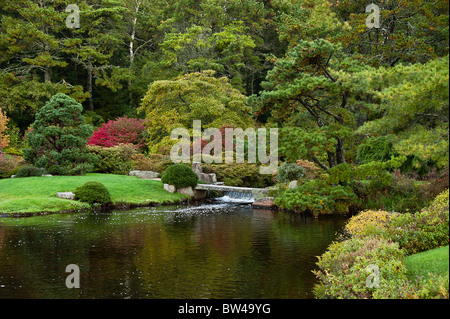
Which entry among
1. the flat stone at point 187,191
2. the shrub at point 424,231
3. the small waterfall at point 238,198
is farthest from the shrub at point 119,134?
the shrub at point 424,231

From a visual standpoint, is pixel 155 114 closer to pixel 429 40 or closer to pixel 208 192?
pixel 208 192

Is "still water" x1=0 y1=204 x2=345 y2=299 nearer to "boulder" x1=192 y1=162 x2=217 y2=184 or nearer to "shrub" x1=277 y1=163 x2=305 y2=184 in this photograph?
"shrub" x1=277 y1=163 x2=305 y2=184

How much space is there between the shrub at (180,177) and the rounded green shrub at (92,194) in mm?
3657

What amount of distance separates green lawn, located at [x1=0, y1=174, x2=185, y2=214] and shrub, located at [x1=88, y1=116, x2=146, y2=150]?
19.6 feet

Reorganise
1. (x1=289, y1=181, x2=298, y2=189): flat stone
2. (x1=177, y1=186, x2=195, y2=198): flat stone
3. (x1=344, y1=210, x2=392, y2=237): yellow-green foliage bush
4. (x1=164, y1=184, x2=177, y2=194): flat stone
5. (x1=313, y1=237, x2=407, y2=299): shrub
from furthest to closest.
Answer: (x1=177, y1=186, x2=195, y2=198): flat stone
(x1=164, y1=184, x2=177, y2=194): flat stone
(x1=289, y1=181, x2=298, y2=189): flat stone
(x1=344, y1=210, x2=392, y2=237): yellow-green foliage bush
(x1=313, y1=237, x2=407, y2=299): shrub

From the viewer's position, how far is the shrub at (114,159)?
2494 cm

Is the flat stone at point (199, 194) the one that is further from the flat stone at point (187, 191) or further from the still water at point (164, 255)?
the still water at point (164, 255)

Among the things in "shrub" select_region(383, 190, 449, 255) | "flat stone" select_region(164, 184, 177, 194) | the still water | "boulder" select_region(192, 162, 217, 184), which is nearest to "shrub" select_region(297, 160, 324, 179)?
the still water

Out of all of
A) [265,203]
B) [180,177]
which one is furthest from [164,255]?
[180,177]

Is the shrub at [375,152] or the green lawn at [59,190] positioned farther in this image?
the green lawn at [59,190]

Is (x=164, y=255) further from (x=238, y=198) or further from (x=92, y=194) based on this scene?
(x=238, y=198)

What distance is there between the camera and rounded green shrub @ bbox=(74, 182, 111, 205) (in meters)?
17.7
